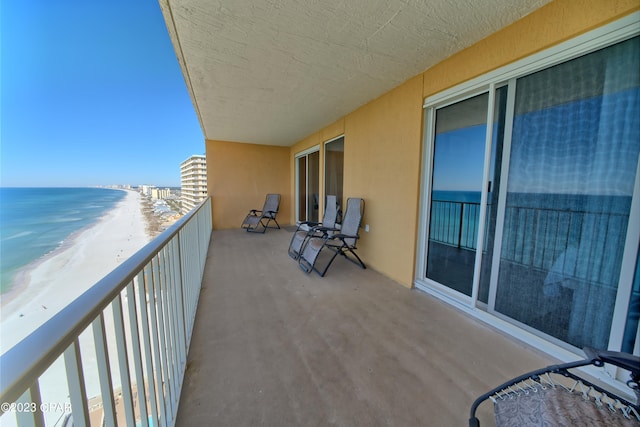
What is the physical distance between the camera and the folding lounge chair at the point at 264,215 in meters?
5.72

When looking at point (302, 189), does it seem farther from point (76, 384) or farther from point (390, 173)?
point (76, 384)

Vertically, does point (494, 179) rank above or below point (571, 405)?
above

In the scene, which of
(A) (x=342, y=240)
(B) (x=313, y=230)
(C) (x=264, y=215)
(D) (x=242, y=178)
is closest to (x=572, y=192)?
(A) (x=342, y=240)

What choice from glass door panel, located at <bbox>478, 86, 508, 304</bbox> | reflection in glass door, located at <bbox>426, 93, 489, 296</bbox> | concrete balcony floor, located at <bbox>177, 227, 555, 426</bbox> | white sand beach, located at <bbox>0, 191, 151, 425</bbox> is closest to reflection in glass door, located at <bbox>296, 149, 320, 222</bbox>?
reflection in glass door, located at <bbox>426, 93, 489, 296</bbox>

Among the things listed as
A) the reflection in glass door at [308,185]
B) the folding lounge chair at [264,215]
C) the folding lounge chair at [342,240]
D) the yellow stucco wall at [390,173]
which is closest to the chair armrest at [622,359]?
the yellow stucco wall at [390,173]

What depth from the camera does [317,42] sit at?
1.93 m

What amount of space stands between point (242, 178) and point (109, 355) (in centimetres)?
575

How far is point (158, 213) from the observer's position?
18609 mm

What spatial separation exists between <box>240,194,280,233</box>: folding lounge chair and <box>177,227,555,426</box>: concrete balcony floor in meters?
3.16

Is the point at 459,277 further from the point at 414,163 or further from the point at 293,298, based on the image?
the point at 293,298

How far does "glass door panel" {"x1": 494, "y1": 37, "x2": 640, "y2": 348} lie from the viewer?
1357 millimetres

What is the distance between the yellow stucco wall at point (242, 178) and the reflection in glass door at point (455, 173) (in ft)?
15.5

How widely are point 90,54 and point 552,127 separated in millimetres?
14615

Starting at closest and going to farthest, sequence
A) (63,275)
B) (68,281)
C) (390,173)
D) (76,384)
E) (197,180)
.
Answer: (76,384) → (390,173) → (68,281) → (63,275) → (197,180)
